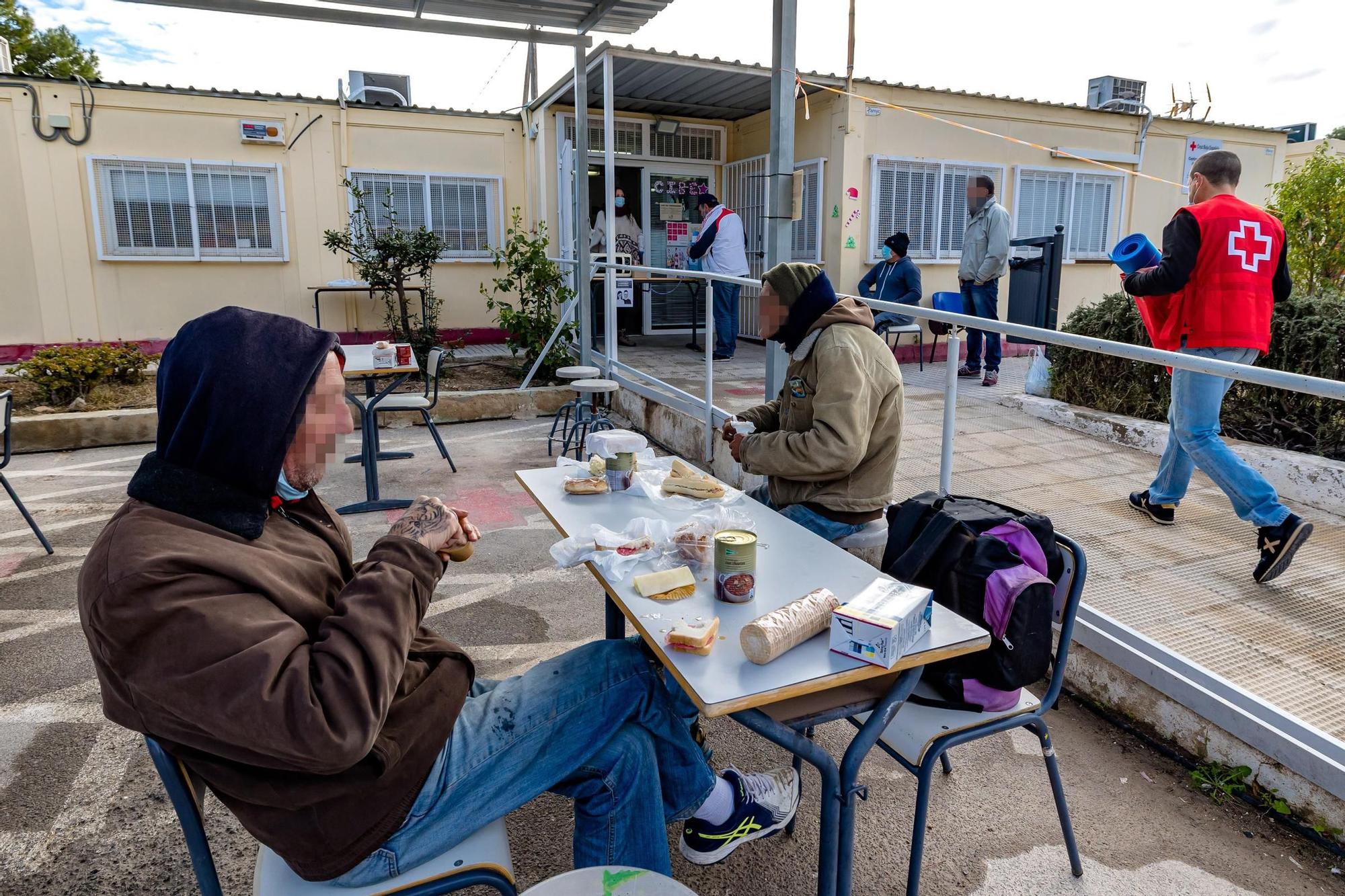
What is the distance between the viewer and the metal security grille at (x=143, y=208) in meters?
8.93

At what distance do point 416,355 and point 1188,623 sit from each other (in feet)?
26.4

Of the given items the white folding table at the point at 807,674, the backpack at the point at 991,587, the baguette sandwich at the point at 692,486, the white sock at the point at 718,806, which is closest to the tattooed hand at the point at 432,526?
the white folding table at the point at 807,674

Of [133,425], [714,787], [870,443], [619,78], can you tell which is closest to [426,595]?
[714,787]

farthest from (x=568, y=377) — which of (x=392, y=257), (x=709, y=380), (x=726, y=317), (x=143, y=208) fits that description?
(x=143, y=208)

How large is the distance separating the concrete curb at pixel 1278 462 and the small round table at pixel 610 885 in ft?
14.3

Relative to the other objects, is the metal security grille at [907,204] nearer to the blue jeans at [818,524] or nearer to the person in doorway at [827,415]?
the person in doorway at [827,415]

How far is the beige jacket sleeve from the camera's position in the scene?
8.20 feet

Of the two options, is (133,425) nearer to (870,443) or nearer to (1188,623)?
(870,443)

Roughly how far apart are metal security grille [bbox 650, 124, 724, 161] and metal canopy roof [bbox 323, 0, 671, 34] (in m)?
4.04

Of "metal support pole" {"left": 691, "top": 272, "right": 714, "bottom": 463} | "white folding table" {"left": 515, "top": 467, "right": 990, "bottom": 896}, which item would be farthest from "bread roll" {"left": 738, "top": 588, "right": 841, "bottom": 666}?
"metal support pole" {"left": 691, "top": 272, "right": 714, "bottom": 463}

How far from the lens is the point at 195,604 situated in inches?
45.3

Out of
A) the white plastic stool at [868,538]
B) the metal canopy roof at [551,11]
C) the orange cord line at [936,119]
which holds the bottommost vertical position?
the white plastic stool at [868,538]

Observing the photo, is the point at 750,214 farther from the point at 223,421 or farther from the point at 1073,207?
the point at 223,421

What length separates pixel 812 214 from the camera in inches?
357
